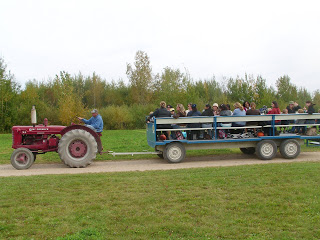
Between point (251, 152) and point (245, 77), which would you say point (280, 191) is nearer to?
point (251, 152)

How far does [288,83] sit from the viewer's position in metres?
50.8

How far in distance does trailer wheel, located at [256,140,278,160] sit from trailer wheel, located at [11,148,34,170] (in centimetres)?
748

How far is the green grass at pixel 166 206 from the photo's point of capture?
5.43 metres

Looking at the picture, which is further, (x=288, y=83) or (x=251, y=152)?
(x=288, y=83)

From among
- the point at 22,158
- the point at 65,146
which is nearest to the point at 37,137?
the point at 22,158

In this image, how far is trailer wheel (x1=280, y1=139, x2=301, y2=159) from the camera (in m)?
12.5

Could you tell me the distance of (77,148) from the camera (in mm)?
11547

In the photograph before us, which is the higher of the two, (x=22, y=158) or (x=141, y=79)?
(x=141, y=79)

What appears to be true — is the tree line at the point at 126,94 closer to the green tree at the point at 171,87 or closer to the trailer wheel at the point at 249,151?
the green tree at the point at 171,87

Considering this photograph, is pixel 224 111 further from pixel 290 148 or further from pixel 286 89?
pixel 286 89

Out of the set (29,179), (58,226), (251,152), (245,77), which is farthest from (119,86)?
(58,226)

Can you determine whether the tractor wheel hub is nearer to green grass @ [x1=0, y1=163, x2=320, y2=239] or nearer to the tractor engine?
the tractor engine

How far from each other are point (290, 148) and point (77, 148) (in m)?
7.18

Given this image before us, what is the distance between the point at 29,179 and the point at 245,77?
1298 inches
